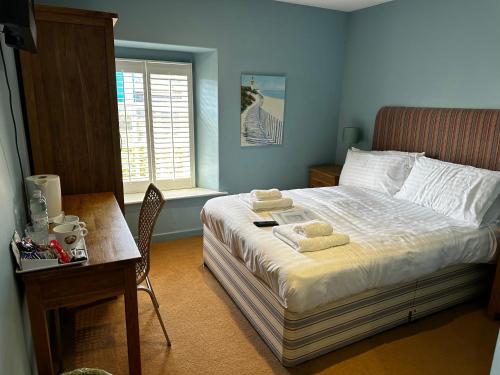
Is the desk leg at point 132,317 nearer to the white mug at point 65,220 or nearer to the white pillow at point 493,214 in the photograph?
the white mug at point 65,220

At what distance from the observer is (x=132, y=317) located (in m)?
1.59

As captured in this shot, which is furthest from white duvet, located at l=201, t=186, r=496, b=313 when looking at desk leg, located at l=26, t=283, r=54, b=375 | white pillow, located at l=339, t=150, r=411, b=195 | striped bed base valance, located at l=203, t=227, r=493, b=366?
desk leg, located at l=26, t=283, r=54, b=375

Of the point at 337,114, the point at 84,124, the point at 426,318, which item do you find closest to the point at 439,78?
the point at 337,114

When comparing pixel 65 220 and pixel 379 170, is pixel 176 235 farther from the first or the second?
pixel 379 170

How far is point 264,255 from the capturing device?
2.03m

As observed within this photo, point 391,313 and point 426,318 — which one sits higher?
point 391,313

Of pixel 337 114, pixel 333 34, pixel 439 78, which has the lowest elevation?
pixel 337 114

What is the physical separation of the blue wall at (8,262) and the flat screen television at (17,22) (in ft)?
0.77

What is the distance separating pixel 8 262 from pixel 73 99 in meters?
1.44

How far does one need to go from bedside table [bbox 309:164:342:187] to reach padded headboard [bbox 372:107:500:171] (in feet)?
1.84

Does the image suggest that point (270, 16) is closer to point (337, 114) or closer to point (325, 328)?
point (337, 114)

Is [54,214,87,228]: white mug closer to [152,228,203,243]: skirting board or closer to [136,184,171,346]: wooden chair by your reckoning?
[136,184,171,346]: wooden chair

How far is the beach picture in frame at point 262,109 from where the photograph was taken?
3826mm

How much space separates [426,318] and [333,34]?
332 centimetres
